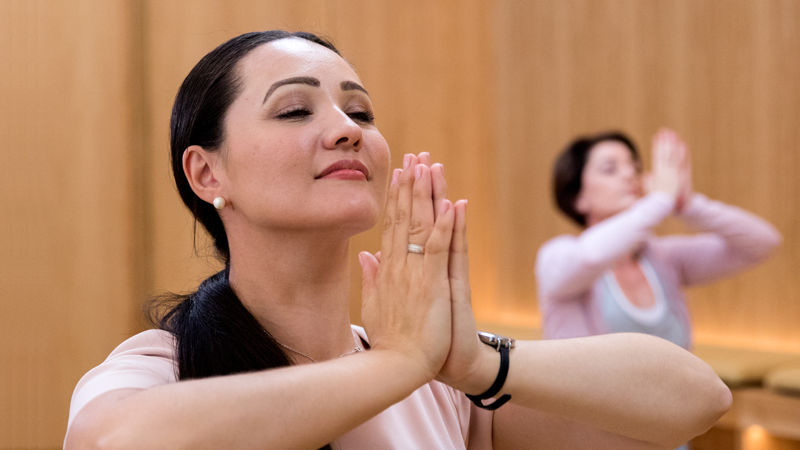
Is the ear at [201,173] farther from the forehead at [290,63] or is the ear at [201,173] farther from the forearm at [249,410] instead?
the forearm at [249,410]

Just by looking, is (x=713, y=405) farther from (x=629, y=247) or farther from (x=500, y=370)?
(x=629, y=247)

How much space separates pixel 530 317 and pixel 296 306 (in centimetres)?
366

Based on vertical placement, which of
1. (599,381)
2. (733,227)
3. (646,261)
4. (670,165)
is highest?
(670,165)

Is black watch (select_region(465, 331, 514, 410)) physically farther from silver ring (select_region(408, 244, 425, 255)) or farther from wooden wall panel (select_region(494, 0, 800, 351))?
wooden wall panel (select_region(494, 0, 800, 351))

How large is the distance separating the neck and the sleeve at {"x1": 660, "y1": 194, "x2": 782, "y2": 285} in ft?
6.27

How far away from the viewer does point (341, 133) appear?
1.08 m

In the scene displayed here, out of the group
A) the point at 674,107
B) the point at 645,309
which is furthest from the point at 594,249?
the point at 674,107

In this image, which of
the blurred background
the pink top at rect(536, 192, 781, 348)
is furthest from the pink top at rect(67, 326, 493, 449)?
the pink top at rect(536, 192, 781, 348)

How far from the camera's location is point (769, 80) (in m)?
3.61

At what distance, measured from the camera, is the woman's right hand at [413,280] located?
994 millimetres

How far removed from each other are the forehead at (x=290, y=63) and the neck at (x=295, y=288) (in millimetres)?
234

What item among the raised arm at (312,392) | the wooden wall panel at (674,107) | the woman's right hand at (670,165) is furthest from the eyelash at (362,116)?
the wooden wall panel at (674,107)

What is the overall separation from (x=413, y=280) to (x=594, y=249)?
1.62m

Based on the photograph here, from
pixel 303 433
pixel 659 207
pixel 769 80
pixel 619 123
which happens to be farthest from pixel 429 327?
pixel 619 123
